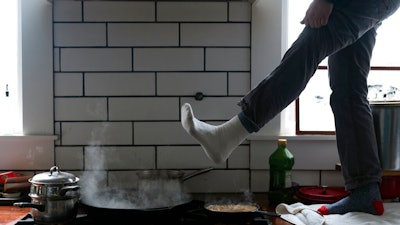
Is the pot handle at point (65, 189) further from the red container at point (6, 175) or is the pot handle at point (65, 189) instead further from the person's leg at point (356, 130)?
the person's leg at point (356, 130)

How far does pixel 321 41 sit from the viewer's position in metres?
1.22

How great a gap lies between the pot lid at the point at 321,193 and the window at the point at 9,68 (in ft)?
3.81

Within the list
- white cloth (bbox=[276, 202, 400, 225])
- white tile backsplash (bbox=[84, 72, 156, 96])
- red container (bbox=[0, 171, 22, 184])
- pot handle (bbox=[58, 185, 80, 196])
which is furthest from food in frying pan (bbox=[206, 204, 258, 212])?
red container (bbox=[0, 171, 22, 184])

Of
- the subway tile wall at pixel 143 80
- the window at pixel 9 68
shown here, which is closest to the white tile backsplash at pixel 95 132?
the subway tile wall at pixel 143 80

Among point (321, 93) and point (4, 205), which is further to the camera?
point (321, 93)

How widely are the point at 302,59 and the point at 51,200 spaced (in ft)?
2.72

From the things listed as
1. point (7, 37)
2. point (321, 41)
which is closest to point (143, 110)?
point (7, 37)

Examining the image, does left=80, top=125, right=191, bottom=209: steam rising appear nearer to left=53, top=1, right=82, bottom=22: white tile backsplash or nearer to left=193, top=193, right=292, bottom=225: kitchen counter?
left=193, top=193, right=292, bottom=225: kitchen counter

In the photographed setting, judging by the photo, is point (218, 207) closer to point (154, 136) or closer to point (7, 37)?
point (154, 136)

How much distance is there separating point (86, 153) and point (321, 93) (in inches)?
39.1

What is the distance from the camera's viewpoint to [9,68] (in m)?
1.78

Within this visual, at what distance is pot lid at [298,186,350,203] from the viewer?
5.00 feet

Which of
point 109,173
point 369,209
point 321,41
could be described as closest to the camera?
point 321,41

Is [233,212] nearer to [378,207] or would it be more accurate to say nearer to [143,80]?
[378,207]
